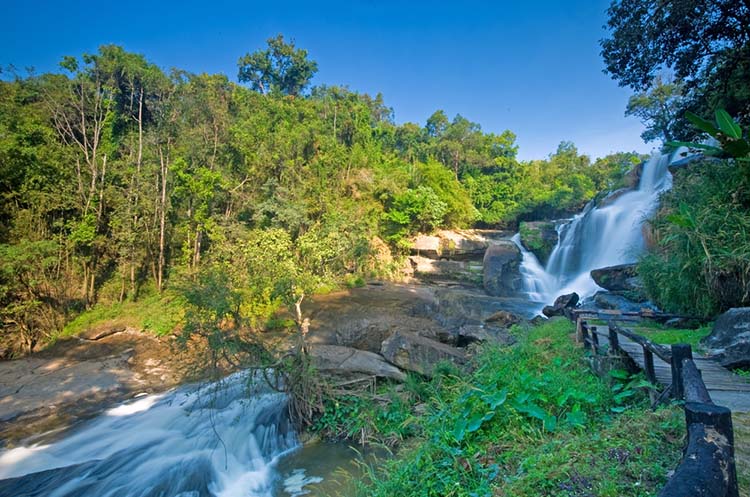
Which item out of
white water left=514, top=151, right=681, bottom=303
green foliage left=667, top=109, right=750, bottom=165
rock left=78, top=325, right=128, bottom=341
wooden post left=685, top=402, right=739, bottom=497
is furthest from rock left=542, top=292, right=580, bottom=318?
rock left=78, top=325, right=128, bottom=341

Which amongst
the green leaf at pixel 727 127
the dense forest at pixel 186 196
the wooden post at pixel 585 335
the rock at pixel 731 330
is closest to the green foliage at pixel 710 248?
the green leaf at pixel 727 127

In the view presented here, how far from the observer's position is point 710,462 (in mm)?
1192

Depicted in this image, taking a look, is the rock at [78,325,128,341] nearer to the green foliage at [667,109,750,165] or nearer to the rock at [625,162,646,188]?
the green foliage at [667,109,750,165]

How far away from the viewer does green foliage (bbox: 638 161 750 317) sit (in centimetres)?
609

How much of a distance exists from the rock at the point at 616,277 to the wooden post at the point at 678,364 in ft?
36.2

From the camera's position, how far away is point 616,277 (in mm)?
13594

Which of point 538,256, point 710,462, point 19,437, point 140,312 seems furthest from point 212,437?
point 538,256

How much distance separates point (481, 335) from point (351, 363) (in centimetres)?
413

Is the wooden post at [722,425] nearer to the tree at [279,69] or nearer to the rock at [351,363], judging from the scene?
the rock at [351,363]

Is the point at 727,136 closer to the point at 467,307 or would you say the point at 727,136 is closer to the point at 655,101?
the point at 467,307

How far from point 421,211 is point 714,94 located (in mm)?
16813

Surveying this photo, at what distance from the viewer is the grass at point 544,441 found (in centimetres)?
231

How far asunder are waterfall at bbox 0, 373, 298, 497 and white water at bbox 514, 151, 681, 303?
47.6ft

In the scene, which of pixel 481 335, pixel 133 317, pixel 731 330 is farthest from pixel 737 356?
pixel 133 317
